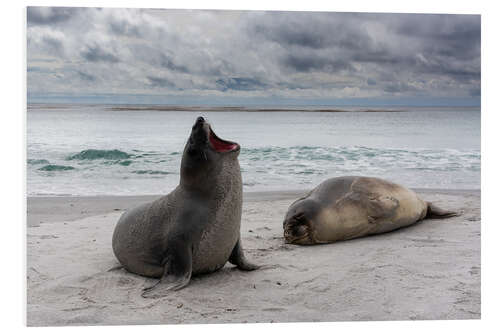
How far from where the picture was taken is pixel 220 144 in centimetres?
441

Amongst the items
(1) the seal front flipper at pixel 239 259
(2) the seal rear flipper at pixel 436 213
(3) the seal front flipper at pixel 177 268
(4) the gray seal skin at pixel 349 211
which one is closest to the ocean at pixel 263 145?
(2) the seal rear flipper at pixel 436 213

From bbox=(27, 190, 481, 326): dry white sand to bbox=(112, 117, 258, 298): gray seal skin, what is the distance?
142 millimetres

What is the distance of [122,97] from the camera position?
5.59m

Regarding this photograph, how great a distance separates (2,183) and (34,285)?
80 centimetres

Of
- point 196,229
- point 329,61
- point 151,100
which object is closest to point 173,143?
point 151,100

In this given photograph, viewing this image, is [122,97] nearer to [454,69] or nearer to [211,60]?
[211,60]

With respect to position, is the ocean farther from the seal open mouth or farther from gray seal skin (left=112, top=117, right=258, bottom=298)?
gray seal skin (left=112, top=117, right=258, bottom=298)

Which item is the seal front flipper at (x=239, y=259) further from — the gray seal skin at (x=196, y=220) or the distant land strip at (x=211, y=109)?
the distant land strip at (x=211, y=109)

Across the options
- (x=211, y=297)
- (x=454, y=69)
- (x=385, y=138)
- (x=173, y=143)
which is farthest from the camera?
(x=173, y=143)

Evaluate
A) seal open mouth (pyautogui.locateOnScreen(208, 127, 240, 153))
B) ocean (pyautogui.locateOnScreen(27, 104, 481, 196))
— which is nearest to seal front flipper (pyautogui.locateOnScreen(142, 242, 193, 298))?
seal open mouth (pyautogui.locateOnScreen(208, 127, 240, 153))

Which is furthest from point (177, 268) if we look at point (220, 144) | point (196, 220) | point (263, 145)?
point (263, 145)

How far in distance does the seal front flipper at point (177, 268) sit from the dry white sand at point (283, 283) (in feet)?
0.31

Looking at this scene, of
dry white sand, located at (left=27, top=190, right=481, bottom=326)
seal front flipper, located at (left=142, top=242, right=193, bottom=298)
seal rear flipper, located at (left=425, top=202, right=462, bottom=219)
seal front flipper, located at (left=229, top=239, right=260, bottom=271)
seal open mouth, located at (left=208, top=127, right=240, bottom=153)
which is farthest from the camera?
seal rear flipper, located at (left=425, top=202, right=462, bottom=219)

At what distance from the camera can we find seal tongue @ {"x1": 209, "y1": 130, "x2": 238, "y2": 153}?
4353mm
